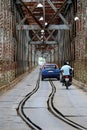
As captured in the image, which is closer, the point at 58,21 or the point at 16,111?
the point at 16,111

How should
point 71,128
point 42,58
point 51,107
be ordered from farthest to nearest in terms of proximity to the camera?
point 42,58 → point 51,107 → point 71,128

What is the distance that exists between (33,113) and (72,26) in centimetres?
3682

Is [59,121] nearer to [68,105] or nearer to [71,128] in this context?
[71,128]

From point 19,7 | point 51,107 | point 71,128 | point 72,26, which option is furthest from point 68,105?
point 19,7

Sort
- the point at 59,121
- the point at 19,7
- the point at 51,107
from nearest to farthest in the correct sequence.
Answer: the point at 59,121
the point at 51,107
the point at 19,7

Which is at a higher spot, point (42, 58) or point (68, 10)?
point (68, 10)

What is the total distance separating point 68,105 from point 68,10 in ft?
135

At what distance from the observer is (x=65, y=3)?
171 ft

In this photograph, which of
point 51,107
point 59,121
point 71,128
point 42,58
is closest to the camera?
point 71,128

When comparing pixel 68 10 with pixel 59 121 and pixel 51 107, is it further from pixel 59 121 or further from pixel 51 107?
pixel 59 121

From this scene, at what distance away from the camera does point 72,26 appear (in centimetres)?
5216

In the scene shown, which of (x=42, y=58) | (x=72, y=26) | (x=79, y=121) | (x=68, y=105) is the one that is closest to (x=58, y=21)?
(x=72, y=26)

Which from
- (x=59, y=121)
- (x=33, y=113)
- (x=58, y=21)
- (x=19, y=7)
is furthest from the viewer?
(x=58, y=21)

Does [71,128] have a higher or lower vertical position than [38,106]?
higher
